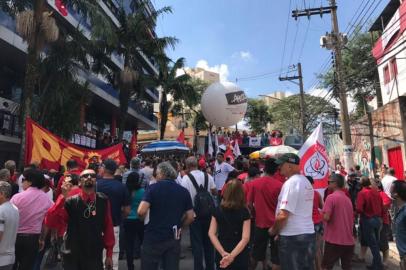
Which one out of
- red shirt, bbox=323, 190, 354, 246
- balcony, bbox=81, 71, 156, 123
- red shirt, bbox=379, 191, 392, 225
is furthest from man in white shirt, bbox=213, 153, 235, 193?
balcony, bbox=81, 71, 156, 123

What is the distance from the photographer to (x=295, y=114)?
52.5 m

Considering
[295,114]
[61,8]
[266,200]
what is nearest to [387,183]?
[266,200]

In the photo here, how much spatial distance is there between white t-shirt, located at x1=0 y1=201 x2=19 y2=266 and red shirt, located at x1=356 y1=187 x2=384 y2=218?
18.8 ft

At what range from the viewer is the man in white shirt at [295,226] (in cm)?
400

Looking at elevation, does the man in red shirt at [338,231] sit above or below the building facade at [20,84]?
below

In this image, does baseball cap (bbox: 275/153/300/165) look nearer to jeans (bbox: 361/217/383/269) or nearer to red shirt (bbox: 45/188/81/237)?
red shirt (bbox: 45/188/81/237)

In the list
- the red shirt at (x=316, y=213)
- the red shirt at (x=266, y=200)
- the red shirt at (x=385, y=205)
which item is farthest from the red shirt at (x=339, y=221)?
the red shirt at (x=385, y=205)

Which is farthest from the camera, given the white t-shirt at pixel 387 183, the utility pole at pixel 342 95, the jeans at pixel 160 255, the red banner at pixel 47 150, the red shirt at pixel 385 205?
the utility pole at pixel 342 95

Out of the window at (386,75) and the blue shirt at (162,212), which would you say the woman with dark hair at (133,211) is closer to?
the blue shirt at (162,212)

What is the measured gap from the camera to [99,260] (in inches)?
153

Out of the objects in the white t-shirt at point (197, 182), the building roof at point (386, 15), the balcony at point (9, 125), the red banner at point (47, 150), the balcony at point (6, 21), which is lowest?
the white t-shirt at point (197, 182)

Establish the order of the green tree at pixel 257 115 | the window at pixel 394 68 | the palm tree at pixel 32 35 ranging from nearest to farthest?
the palm tree at pixel 32 35 < the window at pixel 394 68 < the green tree at pixel 257 115

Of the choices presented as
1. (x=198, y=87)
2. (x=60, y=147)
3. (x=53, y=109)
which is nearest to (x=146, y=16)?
(x=53, y=109)

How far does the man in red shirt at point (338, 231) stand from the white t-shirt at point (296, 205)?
1581 millimetres
